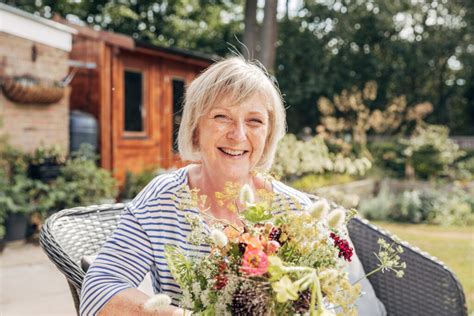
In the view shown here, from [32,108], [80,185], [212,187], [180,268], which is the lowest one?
[80,185]

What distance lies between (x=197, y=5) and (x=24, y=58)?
14829 mm

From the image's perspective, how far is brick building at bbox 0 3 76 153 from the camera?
6.62 m

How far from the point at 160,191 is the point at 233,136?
1.00ft

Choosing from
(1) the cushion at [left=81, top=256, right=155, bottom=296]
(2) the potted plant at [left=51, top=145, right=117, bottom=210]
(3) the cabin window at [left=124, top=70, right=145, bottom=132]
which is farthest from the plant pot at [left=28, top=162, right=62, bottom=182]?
(1) the cushion at [left=81, top=256, right=155, bottom=296]

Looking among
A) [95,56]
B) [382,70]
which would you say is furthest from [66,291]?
[382,70]

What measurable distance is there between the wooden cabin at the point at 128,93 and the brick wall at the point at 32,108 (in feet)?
2.87

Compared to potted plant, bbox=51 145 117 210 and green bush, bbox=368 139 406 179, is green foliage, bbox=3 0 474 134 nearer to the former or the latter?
green bush, bbox=368 139 406 179

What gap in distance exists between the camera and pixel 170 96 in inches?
393

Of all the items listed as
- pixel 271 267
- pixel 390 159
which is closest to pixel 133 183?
pixel 390 159

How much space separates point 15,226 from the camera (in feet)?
19.8

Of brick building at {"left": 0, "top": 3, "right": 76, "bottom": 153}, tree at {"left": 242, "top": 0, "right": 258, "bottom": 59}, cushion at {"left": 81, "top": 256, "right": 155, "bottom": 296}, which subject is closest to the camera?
cushion at {"left": 81, "top": 256, "right": 155, "bottom": 296}

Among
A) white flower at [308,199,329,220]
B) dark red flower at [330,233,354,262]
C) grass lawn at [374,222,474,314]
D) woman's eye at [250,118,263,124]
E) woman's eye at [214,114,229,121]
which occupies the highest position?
woman's eye at [214,114,229,121]

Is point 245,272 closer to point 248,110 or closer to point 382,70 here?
point 248,110

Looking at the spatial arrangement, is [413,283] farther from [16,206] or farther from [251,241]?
[16,206]
